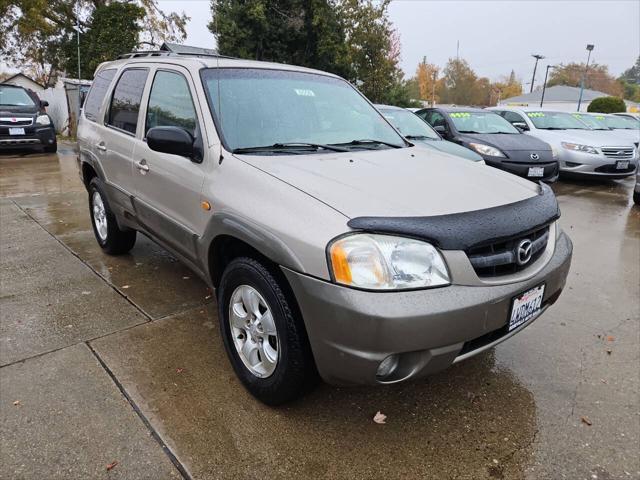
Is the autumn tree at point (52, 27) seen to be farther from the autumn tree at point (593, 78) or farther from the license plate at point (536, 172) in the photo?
the autumn tree at point (593, 78)

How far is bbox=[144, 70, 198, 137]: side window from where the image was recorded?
9.78 feet

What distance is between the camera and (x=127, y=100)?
3854 mm

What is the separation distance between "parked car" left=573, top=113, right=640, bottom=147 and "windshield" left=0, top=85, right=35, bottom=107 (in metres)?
13.5

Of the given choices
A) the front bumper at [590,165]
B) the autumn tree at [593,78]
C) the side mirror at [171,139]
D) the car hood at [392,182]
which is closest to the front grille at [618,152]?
the front bumper at [590,165]

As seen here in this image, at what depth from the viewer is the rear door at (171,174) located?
285 centimetres

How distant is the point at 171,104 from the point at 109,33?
2042cm

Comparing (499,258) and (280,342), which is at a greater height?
(499,258)

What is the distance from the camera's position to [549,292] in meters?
2.48

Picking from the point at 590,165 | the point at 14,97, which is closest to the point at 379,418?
the point at 590,165

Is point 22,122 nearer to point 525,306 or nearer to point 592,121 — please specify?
point 525,306

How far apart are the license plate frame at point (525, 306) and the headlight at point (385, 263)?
0.45 m

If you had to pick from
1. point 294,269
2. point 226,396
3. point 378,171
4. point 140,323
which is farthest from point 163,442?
point 378,171

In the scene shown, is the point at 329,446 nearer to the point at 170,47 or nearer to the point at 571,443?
the point at 571,443

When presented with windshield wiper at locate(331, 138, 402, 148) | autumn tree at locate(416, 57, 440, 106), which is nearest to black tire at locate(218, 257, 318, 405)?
windshield wiper at locate(331, 138, 402, 148)
